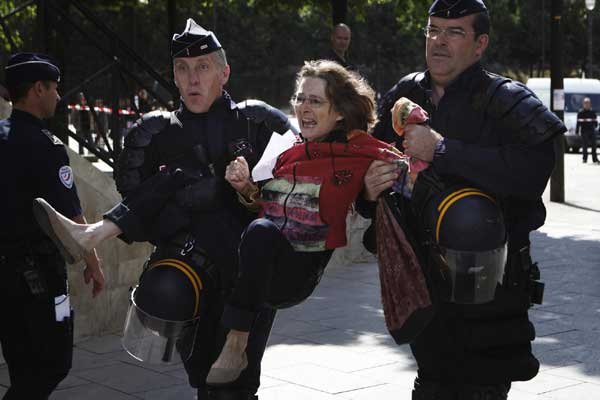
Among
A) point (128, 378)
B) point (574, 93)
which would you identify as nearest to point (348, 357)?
point (128, 378)

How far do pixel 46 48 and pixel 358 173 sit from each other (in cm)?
634

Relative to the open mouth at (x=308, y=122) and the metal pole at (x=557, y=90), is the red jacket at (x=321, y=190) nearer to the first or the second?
the open mouth at (x=308, y=122)

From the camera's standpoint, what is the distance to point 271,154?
13.5 feet

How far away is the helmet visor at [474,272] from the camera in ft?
12.0

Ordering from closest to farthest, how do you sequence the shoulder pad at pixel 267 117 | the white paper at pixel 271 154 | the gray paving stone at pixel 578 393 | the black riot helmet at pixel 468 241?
the black riot helmet at pixel 468 241, the white paper at pixel 271 154, the shoulder pad at pixel 267 117, the gray paving stone at pixel 578 393

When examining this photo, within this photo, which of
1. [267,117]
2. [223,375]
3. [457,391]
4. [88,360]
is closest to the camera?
[223,375]

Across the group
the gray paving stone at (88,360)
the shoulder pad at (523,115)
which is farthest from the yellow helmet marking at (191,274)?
the gray paving stone at (88,360)

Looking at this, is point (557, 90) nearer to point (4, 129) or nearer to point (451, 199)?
point (4, 129)

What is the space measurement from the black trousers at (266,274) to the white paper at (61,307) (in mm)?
1108

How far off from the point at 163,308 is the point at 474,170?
1.31 metres

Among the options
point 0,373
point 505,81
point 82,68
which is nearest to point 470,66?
point 505,81

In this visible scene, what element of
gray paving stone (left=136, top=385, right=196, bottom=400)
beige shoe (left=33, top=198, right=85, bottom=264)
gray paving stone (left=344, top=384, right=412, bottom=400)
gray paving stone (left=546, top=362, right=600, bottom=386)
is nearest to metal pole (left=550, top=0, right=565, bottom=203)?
gray paving stone (left=546, top=362, right=600, bottom=386)

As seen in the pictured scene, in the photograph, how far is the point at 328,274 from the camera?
10109 millimetres

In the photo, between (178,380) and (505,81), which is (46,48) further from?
A: (505,81)
